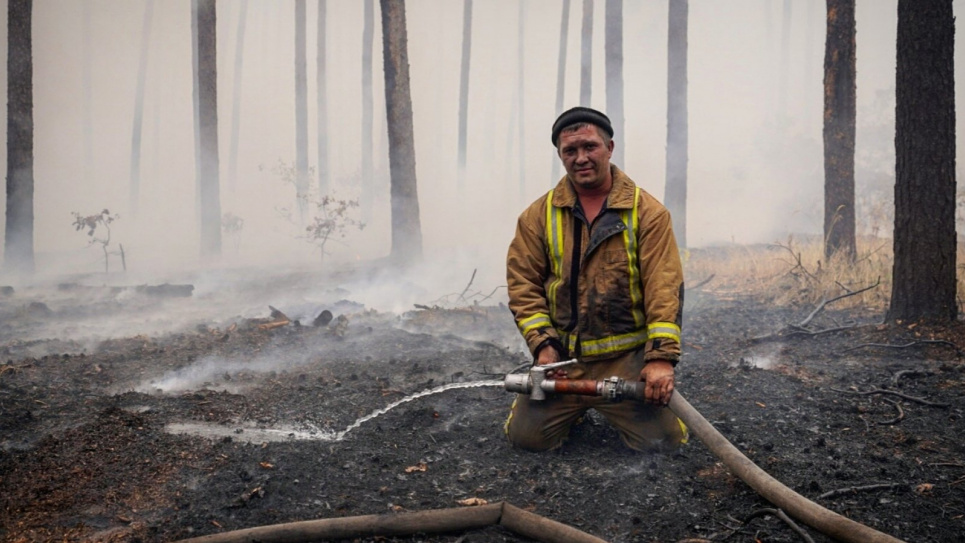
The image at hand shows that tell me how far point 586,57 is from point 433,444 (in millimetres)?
21588

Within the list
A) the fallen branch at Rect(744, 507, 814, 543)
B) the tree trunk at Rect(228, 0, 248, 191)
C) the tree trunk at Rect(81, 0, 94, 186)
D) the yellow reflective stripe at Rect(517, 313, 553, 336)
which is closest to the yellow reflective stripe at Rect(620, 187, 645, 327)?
the yellow reflective stripe at Rect(517, 313, 553, 336)

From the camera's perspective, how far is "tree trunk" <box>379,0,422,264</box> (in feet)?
37.8

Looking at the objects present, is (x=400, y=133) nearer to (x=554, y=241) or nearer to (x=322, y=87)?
(x=554, y=241)

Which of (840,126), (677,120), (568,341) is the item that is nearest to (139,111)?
(677,120)

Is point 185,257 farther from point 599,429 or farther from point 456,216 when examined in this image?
point 599,429

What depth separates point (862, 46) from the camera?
106ft

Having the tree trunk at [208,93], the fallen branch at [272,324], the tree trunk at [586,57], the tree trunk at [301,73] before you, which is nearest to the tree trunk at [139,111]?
the tree trunk at [301,73]

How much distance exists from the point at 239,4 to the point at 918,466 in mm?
48124

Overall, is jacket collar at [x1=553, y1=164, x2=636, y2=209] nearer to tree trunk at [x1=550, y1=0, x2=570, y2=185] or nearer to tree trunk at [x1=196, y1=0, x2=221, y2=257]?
tree trunk at [x1=196, y1=0, x2=221, y2=257]

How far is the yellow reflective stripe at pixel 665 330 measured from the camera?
3.17 meters

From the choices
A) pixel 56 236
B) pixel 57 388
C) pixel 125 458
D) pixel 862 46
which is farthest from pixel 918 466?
pixel 862 46

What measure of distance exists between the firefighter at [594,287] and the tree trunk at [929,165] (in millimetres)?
3479

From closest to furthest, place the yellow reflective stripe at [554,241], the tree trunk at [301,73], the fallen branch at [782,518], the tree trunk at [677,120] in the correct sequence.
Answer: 1. the fallen branch at [782,518]
2. the yellow reflective stripe at [554,241]
3. the tree trunk at [677,120]
4. the tree trunk at [301,73]

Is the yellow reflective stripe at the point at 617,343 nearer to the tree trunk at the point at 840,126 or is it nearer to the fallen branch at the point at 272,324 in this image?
the fallen branch at the point at 272,324
